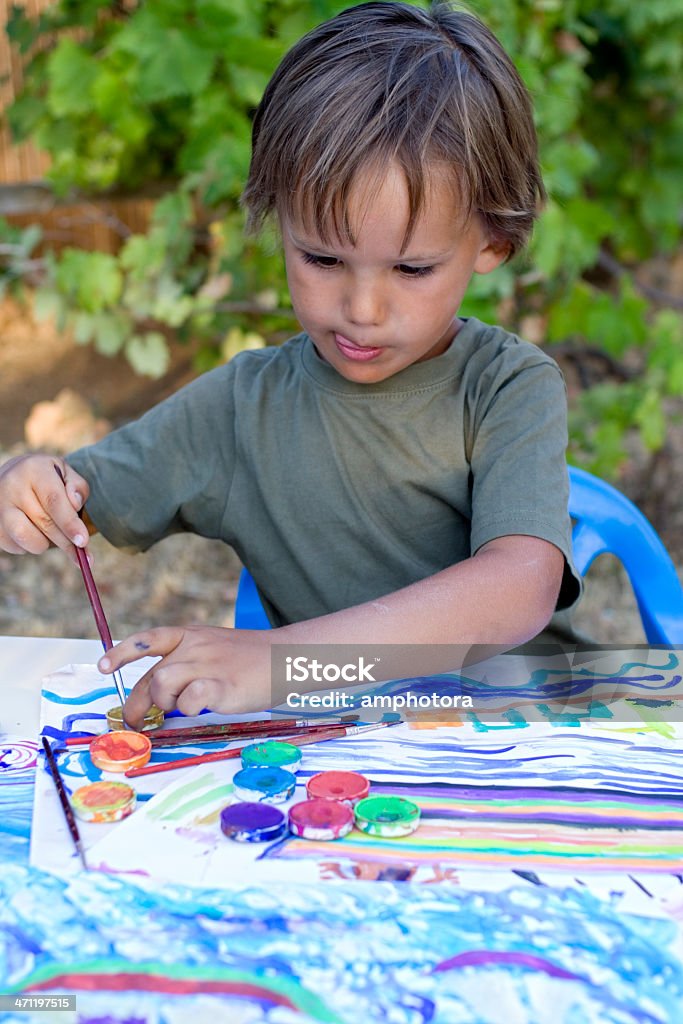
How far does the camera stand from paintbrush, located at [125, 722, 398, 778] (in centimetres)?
82

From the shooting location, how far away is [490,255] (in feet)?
3.82

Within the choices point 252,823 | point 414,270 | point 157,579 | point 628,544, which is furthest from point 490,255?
point 157,579

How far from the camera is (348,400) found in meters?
1.21

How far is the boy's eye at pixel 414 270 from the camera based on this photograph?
1.00m

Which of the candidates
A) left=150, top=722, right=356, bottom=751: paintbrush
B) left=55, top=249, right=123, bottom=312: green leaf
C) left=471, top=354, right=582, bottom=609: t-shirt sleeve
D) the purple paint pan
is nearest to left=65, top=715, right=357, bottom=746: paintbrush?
left=150, top=722, right=356, bottom=751: paintbrush

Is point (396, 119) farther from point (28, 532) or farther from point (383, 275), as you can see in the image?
point (28, 532)

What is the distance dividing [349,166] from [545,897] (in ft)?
2.01

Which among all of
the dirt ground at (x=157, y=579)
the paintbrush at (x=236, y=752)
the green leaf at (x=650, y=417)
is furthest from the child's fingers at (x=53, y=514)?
the green leaf at (x=650, y=417)

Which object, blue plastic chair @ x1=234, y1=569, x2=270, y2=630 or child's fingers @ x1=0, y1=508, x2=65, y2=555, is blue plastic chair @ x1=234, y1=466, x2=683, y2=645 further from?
child's fingers @ x1=0, y1=508, x2=65, y2=555

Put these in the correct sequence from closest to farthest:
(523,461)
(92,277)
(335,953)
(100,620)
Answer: (335,953)
(100,620)
(523,461)
(92,277)

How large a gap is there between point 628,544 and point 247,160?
3.38 ft

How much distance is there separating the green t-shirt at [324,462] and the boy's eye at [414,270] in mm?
181

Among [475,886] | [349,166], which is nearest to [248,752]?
[475,886]

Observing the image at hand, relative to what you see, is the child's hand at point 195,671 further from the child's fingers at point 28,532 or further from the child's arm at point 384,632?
the child's fingers at point 28,532
